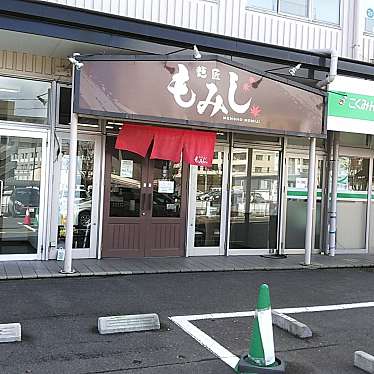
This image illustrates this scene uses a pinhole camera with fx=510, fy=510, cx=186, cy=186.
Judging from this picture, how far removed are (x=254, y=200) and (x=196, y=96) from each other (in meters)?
3.52

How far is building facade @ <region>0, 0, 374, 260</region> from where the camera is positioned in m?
8.62

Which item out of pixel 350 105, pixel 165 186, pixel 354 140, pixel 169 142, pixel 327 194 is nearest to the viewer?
pixel 169 142

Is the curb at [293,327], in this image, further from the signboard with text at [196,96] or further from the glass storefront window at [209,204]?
the glass storefront window at [209,204]

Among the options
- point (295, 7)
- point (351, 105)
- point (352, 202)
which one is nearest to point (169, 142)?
point (351, 105)

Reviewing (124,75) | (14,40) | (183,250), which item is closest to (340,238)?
(183,250)

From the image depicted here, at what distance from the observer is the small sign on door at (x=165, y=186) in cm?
1061

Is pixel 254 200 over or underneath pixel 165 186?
underneath

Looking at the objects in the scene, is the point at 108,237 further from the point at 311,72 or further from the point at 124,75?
the point at 311,72

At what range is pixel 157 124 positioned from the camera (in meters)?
9.22

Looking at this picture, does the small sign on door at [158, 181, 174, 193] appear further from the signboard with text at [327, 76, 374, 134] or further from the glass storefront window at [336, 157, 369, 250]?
the glass storefront window at [336, 157, 369, 250]

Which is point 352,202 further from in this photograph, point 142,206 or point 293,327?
point 293,327

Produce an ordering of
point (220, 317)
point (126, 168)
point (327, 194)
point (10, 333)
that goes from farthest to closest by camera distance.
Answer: point (327, 194), point (126, 168), point (220, 317), point (10, 333)

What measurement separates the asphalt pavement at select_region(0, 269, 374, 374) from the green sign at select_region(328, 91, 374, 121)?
3396mm

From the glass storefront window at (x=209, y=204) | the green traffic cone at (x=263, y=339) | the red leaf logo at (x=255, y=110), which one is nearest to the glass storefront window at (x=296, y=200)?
the glass storefront window at (x=209, y=204)
